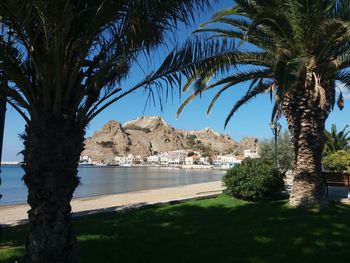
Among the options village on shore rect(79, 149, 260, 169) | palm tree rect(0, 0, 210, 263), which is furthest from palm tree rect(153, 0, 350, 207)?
village on shore rect(79, 149, 260, 169)

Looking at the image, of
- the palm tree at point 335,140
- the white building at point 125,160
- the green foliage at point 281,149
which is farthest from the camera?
the white building at point 125,160

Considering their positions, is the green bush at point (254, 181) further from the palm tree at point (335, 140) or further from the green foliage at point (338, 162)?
the palm tree at point (335, 140)

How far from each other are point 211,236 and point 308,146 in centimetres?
468

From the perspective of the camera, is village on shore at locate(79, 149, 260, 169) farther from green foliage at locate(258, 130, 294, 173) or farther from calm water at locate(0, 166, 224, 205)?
green foliage at locate(258, 130, 294, 173)

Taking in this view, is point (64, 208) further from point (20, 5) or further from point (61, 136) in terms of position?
point (20, 5)

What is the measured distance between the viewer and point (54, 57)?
14.3 ft

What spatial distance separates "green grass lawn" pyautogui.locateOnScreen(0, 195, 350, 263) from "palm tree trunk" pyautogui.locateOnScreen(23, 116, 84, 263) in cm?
137

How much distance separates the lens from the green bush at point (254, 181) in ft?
41.5

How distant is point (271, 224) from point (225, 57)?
4.18 m

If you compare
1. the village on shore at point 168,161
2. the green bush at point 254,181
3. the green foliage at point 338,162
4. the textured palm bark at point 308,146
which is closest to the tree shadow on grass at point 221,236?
the textured palm bark at point 308,146

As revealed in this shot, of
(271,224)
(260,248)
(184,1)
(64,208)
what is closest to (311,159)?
(271,224)

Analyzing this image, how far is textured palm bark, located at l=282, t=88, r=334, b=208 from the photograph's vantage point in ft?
35.1

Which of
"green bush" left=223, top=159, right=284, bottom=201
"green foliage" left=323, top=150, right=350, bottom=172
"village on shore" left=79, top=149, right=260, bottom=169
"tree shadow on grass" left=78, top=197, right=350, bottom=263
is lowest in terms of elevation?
"tree shadow on grass" left=78, top=197, right=350, bottom=263

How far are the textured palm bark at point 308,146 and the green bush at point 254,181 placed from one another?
5.59 feet
